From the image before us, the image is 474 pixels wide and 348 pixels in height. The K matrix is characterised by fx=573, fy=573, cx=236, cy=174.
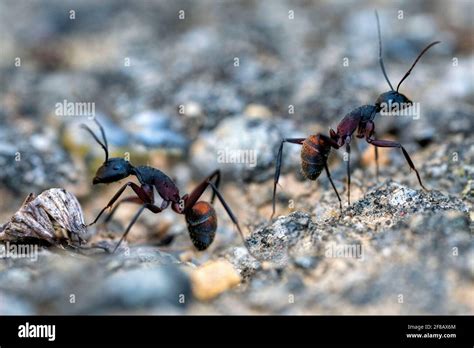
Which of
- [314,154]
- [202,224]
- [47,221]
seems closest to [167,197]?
[202,224]

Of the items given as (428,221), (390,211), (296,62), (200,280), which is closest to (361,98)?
(296,62)

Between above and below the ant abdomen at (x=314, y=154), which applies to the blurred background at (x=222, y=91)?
above

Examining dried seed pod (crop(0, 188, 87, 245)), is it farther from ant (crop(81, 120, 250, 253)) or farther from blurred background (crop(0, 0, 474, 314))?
blurred background (crop(0, 0, 474, 314))

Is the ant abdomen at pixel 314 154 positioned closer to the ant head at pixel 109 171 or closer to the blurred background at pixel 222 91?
the blurred background at pixel 222 91

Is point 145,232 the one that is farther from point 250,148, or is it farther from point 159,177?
point 250,148

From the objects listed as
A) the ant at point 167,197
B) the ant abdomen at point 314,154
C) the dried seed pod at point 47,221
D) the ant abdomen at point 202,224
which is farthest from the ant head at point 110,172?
the ant abdomen at point 314,154

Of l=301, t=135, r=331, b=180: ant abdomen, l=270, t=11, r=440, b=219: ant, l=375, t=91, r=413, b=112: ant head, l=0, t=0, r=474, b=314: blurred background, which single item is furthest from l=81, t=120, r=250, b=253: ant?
l=375, t=91, r=413, b=112: ant head
